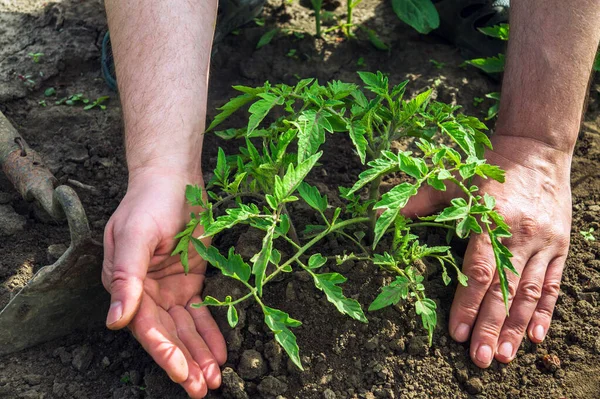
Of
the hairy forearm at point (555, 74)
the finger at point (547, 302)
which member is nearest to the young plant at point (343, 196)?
the finger at point (547, 302)

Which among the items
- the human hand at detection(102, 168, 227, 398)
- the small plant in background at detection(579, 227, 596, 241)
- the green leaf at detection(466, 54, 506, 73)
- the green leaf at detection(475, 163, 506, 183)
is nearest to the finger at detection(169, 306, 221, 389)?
the human hand at detection(102, 168, 227, 398)

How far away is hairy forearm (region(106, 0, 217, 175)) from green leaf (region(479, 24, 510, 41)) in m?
1.36

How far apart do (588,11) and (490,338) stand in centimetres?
138

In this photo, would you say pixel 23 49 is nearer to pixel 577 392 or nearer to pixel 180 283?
pixel 180 283

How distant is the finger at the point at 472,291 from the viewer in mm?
2287

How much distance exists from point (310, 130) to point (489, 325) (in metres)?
0.93

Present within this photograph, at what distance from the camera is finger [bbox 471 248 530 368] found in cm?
223

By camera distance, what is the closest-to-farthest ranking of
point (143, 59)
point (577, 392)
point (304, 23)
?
point (577, 392)
point (143, 59)
point (304, 23)

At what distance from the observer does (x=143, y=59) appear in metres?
2.60

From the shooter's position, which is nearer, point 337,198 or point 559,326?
point 559,326

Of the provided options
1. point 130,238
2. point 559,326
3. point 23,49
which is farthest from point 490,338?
point 23,49

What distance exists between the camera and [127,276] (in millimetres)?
1994

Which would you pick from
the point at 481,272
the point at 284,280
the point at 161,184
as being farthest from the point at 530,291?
the point at 161,184

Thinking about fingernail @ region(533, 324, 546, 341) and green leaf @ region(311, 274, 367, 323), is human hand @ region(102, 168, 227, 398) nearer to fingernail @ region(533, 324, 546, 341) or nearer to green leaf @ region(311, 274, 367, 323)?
green leaf @ region(311, 274, 367, 323)
